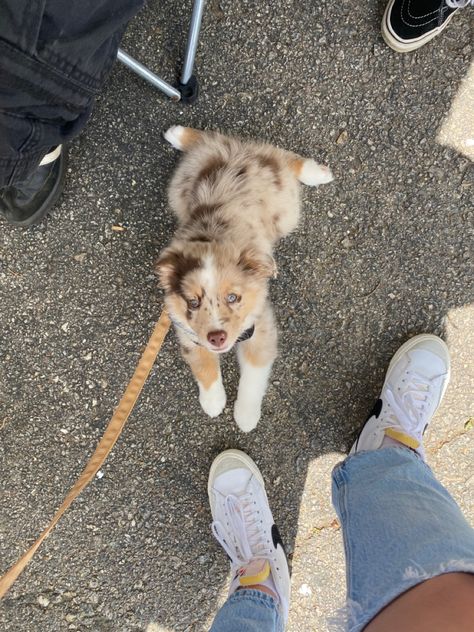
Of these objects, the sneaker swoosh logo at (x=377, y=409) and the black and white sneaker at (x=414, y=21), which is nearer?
the black and white sneaker at (x=414, y=21)

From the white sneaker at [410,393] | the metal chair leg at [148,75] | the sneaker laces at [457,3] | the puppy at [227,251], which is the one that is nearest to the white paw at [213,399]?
the puppy at [227,251]

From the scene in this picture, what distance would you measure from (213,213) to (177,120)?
0.81 meters

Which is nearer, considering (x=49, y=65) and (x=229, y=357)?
(x=49, y=65)

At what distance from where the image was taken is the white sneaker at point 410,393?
2725mm

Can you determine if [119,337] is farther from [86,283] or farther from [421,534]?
[421,534]

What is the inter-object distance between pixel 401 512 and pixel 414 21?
101 inches

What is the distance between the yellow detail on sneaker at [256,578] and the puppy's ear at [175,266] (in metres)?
1.68

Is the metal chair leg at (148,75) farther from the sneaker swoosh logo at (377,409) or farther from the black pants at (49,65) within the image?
the sneaker swoosh logo at (377,409)

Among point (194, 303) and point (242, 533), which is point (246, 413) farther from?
point (194, 303)

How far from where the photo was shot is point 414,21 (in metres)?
2.65

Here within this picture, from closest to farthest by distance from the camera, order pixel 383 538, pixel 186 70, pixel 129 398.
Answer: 1. pixel 383 538
2. pixel 129 398
3. pixel 186 70

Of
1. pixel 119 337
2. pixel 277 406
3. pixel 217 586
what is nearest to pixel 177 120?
pixel 119 337

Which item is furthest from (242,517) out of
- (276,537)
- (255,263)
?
(255,263)

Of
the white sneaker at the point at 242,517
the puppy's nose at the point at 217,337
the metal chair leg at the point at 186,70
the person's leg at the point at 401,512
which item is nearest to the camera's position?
the person's leg at the point at 401,512
